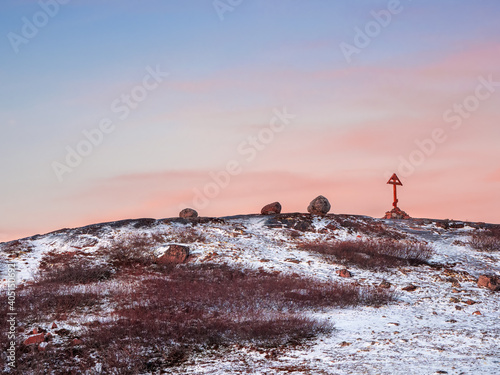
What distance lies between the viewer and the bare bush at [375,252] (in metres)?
27.2

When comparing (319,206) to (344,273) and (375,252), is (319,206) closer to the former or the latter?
(375,252)

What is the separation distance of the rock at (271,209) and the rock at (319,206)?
289 cm

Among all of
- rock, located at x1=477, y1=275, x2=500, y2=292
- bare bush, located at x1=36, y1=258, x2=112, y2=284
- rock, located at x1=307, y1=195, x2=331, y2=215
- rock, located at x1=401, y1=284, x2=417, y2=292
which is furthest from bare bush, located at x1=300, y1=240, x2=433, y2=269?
bare bush, located at x1=36, y1=258, x2=112, y2=284

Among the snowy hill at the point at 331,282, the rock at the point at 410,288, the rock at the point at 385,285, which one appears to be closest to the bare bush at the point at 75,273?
the snowy hill at the point at 331,282

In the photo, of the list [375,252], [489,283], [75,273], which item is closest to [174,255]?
[75,273]

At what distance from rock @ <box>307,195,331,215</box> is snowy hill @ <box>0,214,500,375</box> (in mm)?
2091

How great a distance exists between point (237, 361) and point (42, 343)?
232 inches

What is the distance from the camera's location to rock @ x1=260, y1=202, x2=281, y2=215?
39594mm

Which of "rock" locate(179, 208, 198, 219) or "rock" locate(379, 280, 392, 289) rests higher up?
"rock" locate(179, 208, 198, 219)

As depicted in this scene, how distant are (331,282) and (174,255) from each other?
30.4ft

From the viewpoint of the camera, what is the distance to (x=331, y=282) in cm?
2312

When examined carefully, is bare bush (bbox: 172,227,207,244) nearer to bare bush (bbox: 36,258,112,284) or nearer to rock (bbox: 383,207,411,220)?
bare bush (bbox: 36,258,112,284)

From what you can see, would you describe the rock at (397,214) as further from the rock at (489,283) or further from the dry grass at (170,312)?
the dry grass at (170,312)

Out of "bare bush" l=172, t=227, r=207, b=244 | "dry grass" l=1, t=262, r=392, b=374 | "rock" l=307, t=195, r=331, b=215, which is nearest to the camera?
"dry grass" l=1, t=262, r=392, b=374
